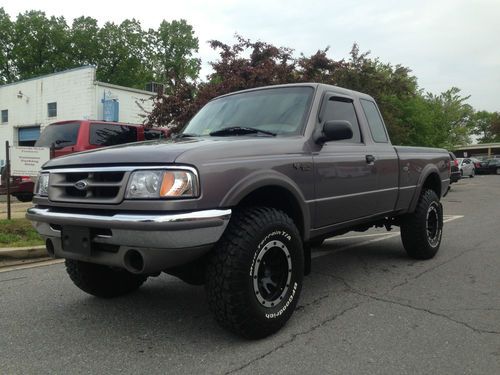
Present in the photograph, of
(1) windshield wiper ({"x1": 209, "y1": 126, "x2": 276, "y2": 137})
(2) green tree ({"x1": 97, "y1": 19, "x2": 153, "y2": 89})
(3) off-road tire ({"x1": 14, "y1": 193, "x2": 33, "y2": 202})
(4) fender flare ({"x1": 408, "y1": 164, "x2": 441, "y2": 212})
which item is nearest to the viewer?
(1) windshield wiper ({"x1": 209, "y1": 126, "x2": 276, "y2": 137})

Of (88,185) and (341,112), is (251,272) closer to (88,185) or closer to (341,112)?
(88,185)

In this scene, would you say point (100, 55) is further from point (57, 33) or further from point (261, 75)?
point (261, 75)

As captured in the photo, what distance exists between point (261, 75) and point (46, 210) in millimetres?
11151

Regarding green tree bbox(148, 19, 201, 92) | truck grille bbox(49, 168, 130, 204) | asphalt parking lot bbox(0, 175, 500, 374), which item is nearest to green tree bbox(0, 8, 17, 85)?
green tree bbox(148, 19, 201, 92)

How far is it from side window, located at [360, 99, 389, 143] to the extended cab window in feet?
23.4

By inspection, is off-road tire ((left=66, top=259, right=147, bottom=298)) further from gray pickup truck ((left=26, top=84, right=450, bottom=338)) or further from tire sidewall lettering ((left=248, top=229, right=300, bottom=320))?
tire sidewall lettering ((left=248, top=229, right=300, bottom=320))

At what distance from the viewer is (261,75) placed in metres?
14.0

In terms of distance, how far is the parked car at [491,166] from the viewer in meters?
43.5

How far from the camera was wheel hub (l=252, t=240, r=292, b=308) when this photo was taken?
333cm

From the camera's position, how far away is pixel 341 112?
472 centimetres

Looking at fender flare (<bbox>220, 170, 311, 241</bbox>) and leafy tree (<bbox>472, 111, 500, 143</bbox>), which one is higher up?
leafy tree (<bbox>472, 111, 500, 143</bbox>)

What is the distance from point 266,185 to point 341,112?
1679mm

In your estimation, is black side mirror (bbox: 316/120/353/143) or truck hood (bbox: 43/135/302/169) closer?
truck hood (bbox: 43/135/302/169)

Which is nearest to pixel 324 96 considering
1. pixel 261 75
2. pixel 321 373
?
pixel 321 373
